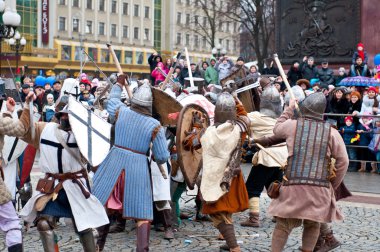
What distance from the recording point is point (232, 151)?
7695mm

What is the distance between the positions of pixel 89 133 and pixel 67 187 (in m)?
0.66

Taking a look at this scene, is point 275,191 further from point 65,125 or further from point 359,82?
point 359,82

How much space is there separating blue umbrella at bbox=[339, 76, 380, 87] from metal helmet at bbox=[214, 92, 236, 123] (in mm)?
9598

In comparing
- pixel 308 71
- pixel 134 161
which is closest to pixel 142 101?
pixel 134 161

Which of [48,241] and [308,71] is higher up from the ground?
[308,71]

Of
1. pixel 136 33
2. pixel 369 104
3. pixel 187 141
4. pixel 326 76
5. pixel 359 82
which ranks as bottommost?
pixel 187 141

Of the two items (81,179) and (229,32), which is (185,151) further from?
(229,32)

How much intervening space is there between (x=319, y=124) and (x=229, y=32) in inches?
3308

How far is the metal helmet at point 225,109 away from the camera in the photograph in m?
7.69

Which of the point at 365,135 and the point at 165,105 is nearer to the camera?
the point at 165,105

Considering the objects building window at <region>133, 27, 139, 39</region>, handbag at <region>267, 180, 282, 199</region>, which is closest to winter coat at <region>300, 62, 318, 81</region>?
handbag at <region>267, 180, 282, 199</region>

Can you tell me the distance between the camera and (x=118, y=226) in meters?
9.02

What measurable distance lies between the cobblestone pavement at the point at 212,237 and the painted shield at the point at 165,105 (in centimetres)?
138

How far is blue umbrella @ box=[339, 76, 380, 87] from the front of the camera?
16703mm
